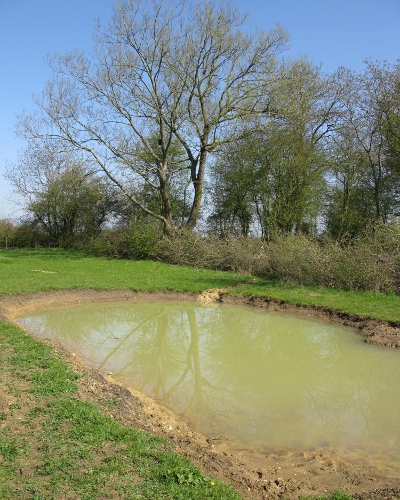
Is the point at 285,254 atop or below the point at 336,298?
atop

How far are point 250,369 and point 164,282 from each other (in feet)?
27.5

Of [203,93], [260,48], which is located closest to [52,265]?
[203,93]

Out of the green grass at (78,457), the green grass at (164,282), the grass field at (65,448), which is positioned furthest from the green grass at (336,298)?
the green grass at (78,457)

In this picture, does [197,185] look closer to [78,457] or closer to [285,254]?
[285,254]

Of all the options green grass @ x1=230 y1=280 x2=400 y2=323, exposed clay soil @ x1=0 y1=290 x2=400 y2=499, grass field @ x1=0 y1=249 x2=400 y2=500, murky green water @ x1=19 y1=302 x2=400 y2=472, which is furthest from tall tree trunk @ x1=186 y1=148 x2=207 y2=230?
exposed clay soil @ x1=0 y1=290 x2=400 y2=499

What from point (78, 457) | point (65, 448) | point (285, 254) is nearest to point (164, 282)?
point (285, 254)

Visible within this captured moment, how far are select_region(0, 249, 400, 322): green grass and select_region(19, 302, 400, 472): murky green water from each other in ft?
4.46

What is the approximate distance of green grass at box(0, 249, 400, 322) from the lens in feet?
43.3

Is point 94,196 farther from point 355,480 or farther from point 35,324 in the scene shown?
point 355,480

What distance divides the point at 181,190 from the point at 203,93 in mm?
8801

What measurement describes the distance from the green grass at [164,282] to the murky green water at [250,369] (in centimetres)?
136

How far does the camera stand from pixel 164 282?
54.6 ft

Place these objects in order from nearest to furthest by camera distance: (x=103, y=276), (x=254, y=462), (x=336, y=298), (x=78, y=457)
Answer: (x=78, y=457) → (x=254, y=462) → (x=336, y=298) → (x=103, y=276)

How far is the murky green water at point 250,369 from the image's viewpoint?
620 cm
